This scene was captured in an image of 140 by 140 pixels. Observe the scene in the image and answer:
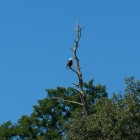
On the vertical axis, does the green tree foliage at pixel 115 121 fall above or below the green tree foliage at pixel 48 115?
below

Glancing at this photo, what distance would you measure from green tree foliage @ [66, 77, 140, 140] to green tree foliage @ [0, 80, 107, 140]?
821 inches

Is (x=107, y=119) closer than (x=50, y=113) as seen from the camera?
Yes

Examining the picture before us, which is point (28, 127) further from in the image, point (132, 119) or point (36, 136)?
point (132, 119)

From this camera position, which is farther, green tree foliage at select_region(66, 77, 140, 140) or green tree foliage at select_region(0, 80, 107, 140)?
green tree foliage at select_region(0, 80, 107, 140)

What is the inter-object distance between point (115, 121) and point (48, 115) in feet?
78.2

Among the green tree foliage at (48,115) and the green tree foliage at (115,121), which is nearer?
the green tree foliage at (115,121)

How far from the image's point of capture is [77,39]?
35.4 meters

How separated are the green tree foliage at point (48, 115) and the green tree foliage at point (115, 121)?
2086 centimetres

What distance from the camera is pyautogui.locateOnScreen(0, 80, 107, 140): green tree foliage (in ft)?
162

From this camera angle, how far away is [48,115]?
50125mm

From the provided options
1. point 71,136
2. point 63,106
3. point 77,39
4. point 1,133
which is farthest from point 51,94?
point 71,136

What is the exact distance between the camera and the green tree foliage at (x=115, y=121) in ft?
86.2

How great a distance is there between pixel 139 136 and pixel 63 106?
2381 cm

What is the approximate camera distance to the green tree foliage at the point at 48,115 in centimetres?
4931
